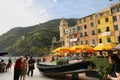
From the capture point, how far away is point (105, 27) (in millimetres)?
56062

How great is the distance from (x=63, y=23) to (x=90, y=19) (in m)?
30.0

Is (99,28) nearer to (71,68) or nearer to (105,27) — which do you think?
(105,27)

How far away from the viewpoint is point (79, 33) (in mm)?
68688

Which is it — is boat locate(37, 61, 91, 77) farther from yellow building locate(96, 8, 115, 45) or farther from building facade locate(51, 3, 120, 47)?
yellow building locate(96, 8, 115, 45)

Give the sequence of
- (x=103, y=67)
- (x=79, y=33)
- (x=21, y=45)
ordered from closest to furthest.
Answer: (x=103, y=67) < (x=79, y=33) < (x=21, y=45)

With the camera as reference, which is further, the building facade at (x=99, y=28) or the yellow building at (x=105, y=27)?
the yellow building at (x=105, y=27)

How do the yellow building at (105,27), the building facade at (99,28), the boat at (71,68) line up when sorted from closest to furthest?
the boat at (71,68) < the building facade at (99,28) < the yellow building at (105,27)

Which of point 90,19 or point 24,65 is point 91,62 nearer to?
point 24,65

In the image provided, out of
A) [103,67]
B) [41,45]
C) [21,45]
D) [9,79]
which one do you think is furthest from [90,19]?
[21,45]

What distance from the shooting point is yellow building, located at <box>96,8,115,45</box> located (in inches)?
2140

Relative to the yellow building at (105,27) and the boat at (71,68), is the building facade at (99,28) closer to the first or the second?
the yellow building at (105,27)

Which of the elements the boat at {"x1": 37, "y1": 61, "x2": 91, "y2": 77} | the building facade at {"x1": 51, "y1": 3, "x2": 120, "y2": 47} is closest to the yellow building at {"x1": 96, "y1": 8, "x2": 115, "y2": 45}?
the building facade at {"x1": 51, "y1": 3, "x2": 120, "y2": 47}

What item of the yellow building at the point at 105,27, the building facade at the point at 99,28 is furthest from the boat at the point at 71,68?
the yellow building at the point at 105,27

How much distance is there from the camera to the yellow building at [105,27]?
5434cm
